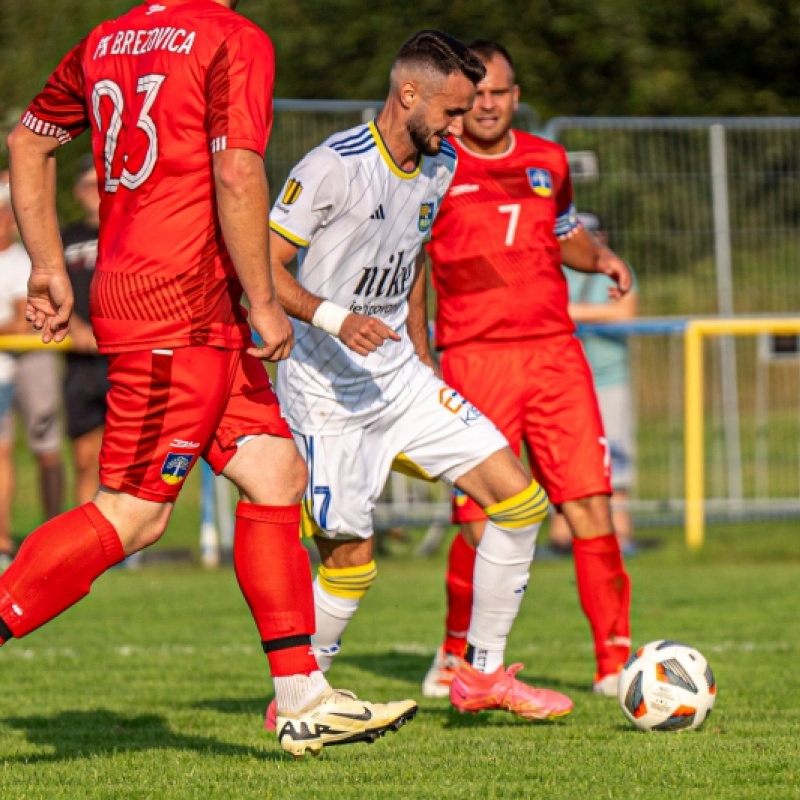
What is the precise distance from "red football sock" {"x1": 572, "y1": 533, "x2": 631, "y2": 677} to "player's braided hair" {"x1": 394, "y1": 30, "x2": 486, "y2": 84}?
79.7 inches

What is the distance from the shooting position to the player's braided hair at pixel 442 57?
19.2ft

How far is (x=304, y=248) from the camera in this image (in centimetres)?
589

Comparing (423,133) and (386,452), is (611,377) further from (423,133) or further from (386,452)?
(423,133)

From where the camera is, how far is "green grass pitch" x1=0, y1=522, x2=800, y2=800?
15.6 feet

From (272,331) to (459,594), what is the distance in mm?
2755

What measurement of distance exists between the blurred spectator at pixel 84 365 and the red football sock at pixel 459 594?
4.67 m

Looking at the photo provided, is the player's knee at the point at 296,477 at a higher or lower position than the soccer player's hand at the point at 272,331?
lower

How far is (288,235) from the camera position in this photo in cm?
574

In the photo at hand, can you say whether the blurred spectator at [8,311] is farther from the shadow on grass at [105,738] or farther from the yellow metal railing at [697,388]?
the shadow on grass at [105,738]

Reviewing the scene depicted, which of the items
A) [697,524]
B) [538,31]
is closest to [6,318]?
[697,524]

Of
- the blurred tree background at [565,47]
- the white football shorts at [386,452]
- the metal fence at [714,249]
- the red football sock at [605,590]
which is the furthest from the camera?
the blurred tree background at [565,47]

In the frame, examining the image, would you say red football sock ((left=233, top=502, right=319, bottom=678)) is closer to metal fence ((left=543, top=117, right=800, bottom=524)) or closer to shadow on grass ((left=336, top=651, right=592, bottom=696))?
shadow on grass ((left=336, top=651, right=592, bottom=696))

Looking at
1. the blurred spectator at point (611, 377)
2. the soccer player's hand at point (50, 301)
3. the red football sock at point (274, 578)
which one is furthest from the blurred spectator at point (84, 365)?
the red football sock at point (274, 578)

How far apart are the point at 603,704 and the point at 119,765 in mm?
2080
